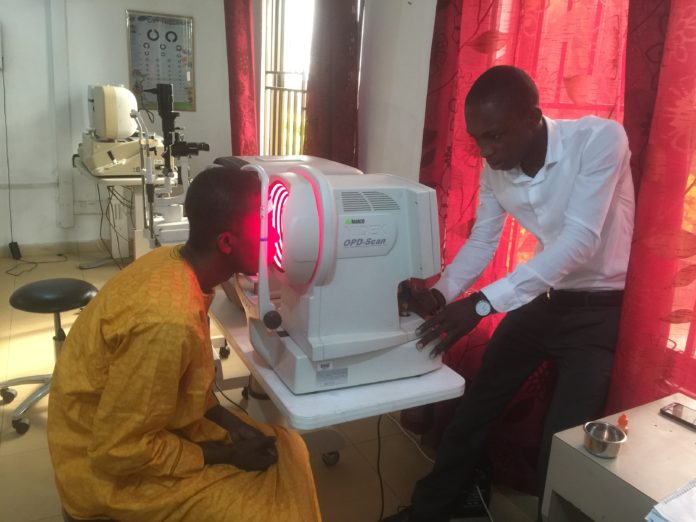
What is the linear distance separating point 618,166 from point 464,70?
2.18 ft

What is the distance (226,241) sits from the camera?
1146 millimetres

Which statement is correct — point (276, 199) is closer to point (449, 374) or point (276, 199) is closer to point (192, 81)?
point (449, 374)

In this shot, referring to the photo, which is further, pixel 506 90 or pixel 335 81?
pixel 335 81

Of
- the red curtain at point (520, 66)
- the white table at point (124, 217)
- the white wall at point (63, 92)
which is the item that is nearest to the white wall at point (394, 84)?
the red curtain at point (520, 66)

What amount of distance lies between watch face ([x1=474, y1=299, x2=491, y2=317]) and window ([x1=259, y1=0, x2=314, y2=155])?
2539mm

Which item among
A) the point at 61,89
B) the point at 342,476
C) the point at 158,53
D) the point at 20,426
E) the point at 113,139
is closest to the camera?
the point at 342,476

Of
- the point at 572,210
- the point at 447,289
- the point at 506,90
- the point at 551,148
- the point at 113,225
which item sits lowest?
the point at 113,225

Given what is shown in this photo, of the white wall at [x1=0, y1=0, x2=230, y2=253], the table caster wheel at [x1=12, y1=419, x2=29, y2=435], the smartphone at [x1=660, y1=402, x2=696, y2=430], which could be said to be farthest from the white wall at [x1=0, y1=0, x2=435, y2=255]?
the smartphone at [x1=660, y1=402, x2=696, y2=430]

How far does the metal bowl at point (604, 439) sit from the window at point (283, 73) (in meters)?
2.82

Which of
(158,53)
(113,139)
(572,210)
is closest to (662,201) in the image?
(572,210)

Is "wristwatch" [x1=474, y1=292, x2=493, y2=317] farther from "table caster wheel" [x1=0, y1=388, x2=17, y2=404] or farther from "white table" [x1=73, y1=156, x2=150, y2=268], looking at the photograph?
"white table" [x1=73, y1=156, x2=150, y2=268]

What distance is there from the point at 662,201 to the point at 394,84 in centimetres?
124

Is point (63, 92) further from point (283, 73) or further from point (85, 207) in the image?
point (283, 73)

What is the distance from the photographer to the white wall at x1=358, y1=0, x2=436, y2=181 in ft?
6.78
